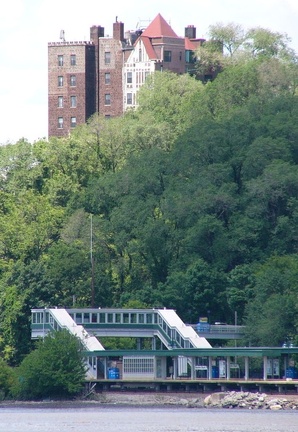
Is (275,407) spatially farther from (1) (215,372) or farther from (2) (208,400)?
(1) (215,372)

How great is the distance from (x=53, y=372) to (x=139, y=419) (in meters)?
13.5

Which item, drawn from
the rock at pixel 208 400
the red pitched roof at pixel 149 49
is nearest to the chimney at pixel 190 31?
the red pitched roof at pixel 149 49

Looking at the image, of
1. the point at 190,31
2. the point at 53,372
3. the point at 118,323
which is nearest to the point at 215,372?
the point at 118,323

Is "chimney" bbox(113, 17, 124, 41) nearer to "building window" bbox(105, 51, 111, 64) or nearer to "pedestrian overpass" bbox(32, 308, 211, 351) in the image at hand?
"building window" bbox(105, 51, 111, 64)

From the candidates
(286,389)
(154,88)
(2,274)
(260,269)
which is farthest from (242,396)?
(154,88)

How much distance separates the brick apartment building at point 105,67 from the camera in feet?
586

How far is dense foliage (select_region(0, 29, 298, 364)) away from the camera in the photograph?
125062mm

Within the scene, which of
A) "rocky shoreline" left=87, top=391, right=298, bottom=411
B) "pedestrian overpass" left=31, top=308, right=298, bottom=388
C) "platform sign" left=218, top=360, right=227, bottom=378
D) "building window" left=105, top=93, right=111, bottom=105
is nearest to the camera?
"rocky shoreline" left=87, top=391, right=298, bottom=411

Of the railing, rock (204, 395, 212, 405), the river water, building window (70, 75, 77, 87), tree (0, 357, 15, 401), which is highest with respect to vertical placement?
building window (70, 75, 77, 87)

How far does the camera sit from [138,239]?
5187 inches

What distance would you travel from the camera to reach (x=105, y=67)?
18088cm

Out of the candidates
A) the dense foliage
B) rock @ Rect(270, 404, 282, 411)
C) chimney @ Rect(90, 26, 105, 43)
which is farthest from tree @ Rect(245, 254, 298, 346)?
chimney @ Rect(90, 26, 105, 43)

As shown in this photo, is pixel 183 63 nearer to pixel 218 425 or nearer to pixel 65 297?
pixel 65 297

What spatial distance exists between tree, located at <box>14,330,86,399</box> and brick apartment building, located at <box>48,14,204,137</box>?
7007cm
